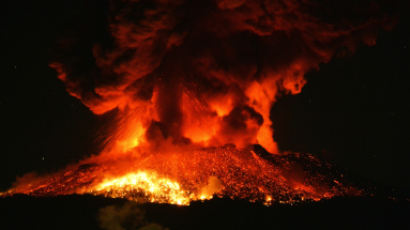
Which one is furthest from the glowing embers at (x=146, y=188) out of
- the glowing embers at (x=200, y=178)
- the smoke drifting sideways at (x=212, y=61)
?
the smoke drifting sideways at (x=212, y=61)

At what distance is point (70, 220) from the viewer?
16.8 ft

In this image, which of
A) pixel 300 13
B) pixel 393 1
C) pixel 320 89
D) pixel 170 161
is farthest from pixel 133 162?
pixel 320 89

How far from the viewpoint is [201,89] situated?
9.19m

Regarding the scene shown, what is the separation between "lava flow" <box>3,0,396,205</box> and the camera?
733 centimetres

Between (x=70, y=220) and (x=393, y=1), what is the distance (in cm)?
855

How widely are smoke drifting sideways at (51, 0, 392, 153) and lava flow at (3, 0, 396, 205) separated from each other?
0.03m

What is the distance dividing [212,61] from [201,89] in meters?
0.85

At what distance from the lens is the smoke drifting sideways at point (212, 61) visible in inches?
311

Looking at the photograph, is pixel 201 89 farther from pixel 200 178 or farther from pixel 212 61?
pixel 200 178

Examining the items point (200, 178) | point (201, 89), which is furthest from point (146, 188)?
point (201, 89)

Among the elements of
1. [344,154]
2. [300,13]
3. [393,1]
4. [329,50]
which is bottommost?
[344,154]

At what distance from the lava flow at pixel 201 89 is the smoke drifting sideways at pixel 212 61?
3 cm

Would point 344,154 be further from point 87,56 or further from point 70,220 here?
point 70,220

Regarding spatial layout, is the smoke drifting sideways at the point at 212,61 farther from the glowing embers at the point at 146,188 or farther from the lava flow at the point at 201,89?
the glowing embers at the point at 146,188
